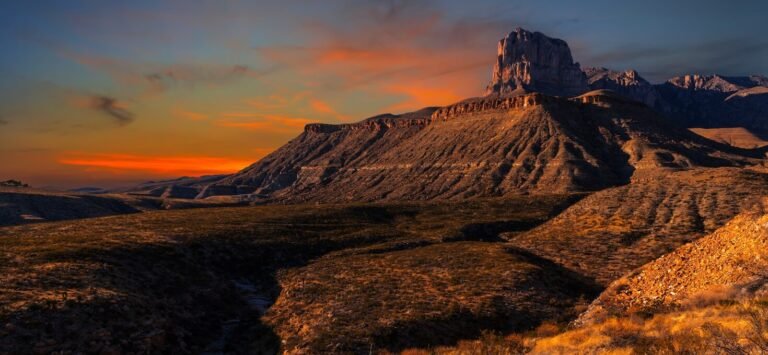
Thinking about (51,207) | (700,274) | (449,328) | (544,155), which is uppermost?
(544,155)

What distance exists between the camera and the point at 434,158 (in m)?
186

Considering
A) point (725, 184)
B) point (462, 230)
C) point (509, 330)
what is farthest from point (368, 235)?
point (725, 184)

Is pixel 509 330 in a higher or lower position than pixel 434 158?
lower

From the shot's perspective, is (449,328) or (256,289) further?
(256,289)

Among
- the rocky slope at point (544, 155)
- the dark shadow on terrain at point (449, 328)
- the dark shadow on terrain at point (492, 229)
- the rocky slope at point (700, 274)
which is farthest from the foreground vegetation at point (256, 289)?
the rocky slope at point (544, 155)

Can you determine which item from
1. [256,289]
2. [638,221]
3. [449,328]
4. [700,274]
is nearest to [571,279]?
[700,274]

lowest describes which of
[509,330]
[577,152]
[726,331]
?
[509,330]

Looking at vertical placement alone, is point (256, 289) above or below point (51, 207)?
below

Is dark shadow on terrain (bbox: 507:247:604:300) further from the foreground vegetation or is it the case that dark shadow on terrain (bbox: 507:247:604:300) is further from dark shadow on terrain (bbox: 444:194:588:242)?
dark shadow on terrain (bbox: 444:194:588:242)

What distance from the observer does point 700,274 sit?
77.9ft

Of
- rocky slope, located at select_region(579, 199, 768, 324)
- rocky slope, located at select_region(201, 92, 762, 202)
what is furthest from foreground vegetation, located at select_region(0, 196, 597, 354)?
rocky slope, located at select_region(201, 92, 762, 202)

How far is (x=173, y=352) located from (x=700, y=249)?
98.4ft

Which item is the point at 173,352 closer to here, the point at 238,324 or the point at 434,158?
the point at 238,324

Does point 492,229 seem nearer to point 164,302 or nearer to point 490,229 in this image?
point 490,229
